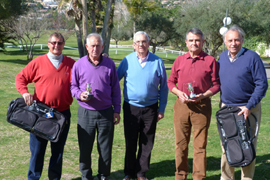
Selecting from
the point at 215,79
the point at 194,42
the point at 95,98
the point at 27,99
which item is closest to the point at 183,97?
the point at 215,79

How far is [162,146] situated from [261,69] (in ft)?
10.3

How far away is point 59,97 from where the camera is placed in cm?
409

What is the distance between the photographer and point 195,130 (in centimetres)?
428

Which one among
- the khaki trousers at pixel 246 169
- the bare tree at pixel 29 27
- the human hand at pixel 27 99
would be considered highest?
the bare tree at pixel 29 27

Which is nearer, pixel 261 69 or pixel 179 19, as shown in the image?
pixel 261 69

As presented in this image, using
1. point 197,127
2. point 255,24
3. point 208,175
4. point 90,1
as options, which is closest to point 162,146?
point 208,175

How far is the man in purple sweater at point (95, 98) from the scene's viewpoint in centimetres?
407

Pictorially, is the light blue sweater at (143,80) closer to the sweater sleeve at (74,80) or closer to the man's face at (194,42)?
the man's face at (194,42)

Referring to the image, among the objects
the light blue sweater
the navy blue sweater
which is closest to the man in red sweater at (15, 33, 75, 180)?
the light blue sweater

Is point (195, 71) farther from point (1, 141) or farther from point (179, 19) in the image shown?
point (179, 19)

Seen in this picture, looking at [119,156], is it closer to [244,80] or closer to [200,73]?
[200,73]

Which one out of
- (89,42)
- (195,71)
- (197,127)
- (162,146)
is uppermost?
(89,42)

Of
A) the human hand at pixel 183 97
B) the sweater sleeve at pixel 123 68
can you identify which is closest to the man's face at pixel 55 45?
the sweater sleeve at pixel 123 68

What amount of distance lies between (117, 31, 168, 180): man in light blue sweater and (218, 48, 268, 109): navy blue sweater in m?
0.87
